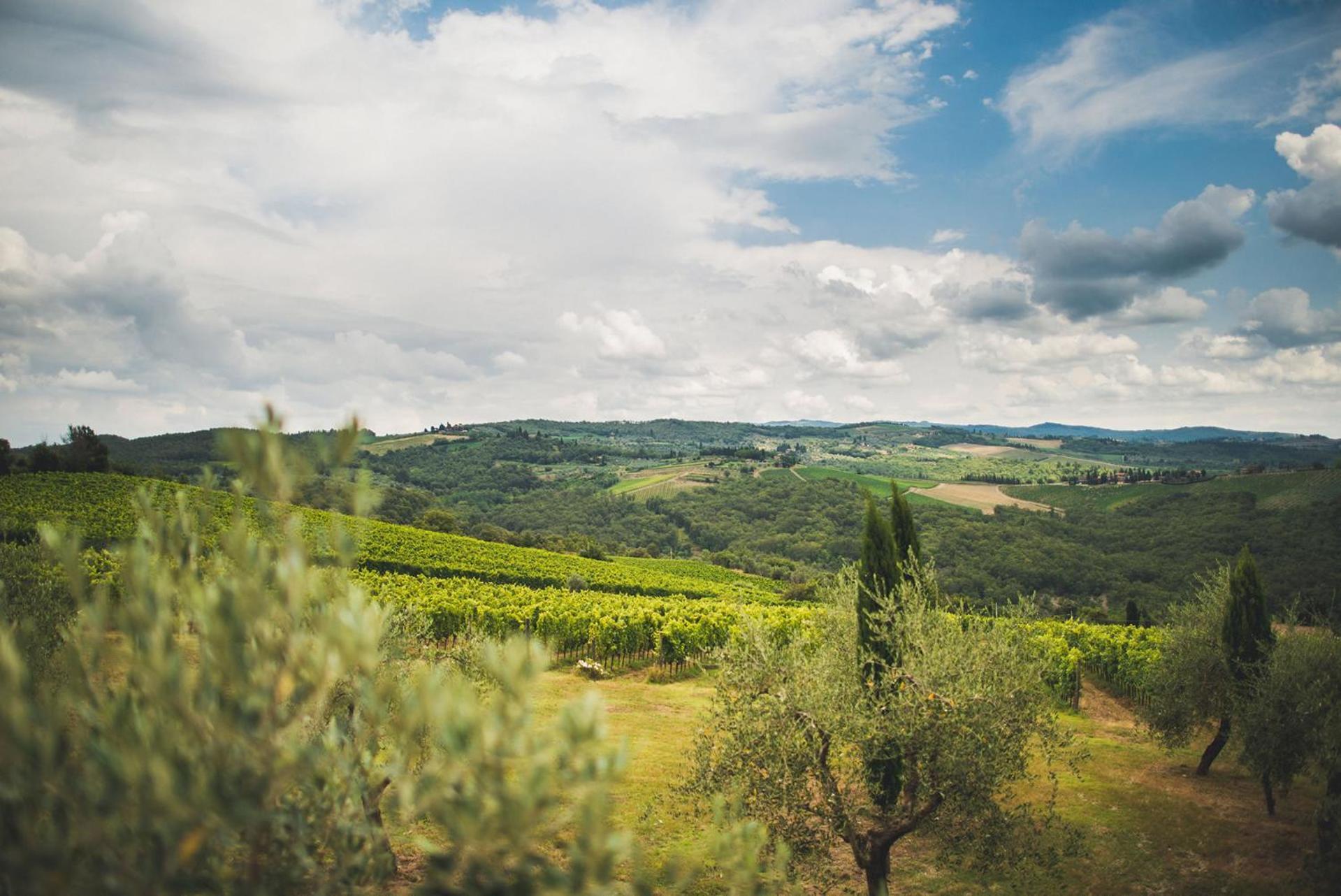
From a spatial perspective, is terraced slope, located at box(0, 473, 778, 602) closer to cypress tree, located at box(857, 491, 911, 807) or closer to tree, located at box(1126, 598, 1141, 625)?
tree, located at box(1126, 598, 1141, 625)

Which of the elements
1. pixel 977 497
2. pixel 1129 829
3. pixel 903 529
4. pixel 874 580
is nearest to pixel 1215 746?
pixel 1129 829

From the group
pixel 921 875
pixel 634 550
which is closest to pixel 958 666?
pixel 921 875

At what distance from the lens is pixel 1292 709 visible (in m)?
15.2

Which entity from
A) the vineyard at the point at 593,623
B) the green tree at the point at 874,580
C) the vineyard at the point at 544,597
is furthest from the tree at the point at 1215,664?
the vineyard at the point at 593,623

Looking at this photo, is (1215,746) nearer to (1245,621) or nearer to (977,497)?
(1245,621)

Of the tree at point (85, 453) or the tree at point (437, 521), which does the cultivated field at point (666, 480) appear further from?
the tree at point (85, 453)

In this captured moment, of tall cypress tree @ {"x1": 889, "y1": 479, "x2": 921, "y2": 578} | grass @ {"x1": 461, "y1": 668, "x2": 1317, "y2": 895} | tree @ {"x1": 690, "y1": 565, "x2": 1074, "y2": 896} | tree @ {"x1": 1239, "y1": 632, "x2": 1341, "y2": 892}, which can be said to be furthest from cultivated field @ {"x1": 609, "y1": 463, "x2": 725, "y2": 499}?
tree @ {"x1": 690, "y1": 565, "x2": 1074, "y2": 896}

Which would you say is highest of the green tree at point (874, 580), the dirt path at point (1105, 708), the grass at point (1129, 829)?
the green tree at point (874, 580)

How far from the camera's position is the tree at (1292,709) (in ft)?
46.7

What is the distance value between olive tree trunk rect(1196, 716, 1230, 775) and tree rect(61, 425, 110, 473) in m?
91.1

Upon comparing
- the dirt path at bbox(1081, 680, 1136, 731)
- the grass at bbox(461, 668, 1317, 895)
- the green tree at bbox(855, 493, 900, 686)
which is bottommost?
the dirt path at bbox(1081, 680, 1136, 731)

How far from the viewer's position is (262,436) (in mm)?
4789

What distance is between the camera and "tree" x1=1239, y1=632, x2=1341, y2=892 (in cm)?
1425

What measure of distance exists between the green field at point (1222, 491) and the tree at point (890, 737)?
394 feet
